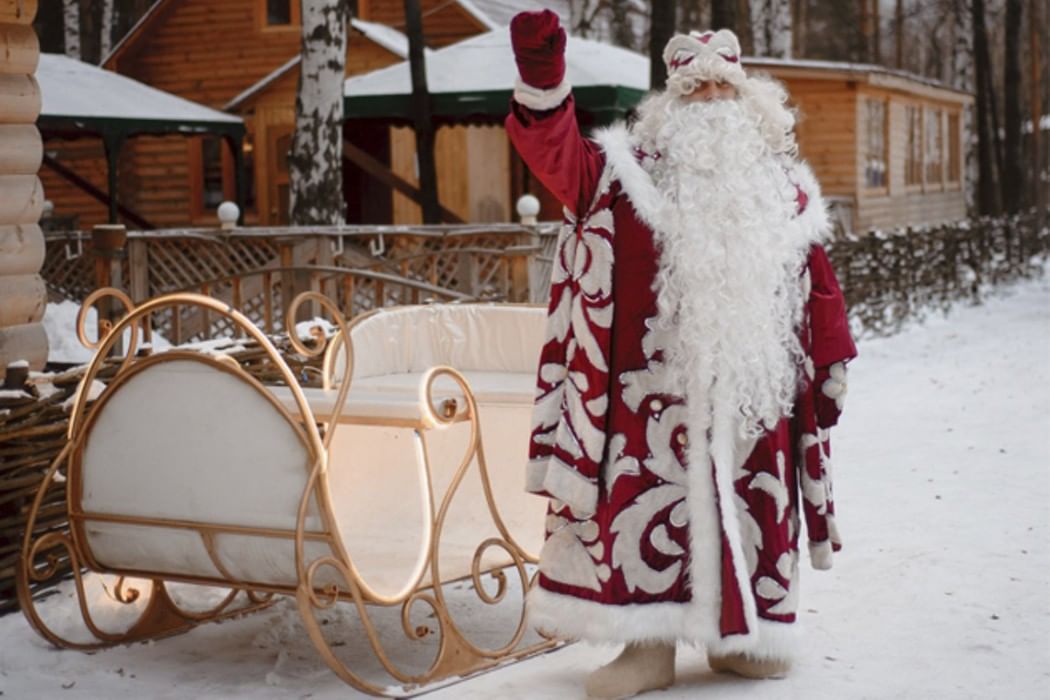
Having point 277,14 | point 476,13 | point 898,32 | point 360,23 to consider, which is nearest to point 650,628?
point 360,23

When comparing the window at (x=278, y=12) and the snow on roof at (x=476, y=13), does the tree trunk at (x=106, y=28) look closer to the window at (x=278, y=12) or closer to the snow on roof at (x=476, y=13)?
→ the window at (x=278, y=12)

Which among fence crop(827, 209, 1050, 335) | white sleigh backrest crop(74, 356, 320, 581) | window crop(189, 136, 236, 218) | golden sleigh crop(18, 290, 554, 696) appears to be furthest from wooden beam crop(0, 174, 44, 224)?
window crop(189, 136, 236, 218)

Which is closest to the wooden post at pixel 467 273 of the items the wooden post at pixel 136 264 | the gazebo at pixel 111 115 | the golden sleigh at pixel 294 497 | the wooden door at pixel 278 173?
the wooden post at pixel 136 264

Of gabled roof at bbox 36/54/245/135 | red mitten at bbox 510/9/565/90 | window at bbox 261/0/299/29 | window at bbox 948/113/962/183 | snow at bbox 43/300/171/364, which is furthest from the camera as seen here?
window at bbox 948/113/962/183

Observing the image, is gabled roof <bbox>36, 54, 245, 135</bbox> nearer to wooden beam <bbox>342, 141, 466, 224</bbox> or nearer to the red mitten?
wooden beam <bbox>342, 141, 466, 224</bbox>

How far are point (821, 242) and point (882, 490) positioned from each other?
345cm

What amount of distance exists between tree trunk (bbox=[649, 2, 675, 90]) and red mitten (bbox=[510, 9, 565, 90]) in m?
12.0

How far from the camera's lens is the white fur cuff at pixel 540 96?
4.19 metres

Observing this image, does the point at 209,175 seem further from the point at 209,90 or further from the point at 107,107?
the point at 107,107

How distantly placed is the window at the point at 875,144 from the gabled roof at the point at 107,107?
10.1 metres

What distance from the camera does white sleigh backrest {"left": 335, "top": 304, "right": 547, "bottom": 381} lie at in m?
5.97

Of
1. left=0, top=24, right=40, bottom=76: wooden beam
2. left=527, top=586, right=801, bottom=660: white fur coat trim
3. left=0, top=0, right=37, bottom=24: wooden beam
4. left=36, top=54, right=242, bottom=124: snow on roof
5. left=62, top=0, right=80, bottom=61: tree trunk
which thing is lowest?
left=527, top=586, right=801, bottom=660: white fur coat trim

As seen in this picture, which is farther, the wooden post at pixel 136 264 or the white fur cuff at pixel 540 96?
the wooden post at pixel 136 264

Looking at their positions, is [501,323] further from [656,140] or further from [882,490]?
[882,490]
